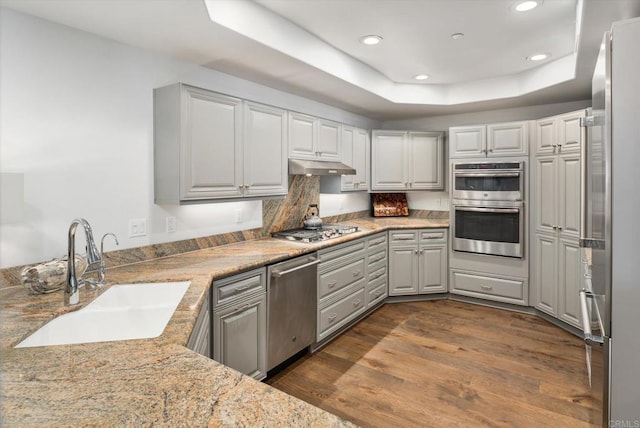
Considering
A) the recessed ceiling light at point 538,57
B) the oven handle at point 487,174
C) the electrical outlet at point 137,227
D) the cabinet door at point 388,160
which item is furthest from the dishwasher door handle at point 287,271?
the recessed ceiling light at point 538,57

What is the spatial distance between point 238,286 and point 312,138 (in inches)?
70.1

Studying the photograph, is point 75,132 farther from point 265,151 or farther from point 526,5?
point 526,5

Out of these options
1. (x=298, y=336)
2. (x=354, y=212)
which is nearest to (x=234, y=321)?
(x=298, y=336)

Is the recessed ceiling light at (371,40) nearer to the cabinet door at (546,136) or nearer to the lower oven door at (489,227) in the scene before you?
the cabinet door at (546,136)

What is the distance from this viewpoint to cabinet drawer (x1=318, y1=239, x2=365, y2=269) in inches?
125

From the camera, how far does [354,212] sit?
495 cm

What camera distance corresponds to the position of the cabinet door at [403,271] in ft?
14.4

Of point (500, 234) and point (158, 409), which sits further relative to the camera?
point (500, 234)

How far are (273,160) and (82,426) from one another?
245 cm

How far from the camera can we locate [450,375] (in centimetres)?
276

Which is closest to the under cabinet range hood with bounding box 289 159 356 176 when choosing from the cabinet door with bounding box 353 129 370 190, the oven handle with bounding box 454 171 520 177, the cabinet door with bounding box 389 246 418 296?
the cabinet door with bounding box 353 129 370 190

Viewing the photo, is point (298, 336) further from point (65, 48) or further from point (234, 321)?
point (65, 48)

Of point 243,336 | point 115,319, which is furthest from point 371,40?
point 115,319

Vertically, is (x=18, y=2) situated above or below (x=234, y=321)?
above
